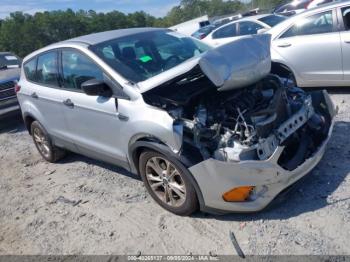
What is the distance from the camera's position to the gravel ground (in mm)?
3416

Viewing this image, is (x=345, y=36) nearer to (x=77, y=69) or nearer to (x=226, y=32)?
(x=77, y=69)

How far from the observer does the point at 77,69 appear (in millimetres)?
4812

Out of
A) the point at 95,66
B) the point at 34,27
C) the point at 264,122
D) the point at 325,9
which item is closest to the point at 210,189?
the point at 264,122

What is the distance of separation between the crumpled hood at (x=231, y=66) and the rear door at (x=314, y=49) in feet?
8.87

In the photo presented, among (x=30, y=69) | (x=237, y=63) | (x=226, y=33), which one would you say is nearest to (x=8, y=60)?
(x=30, y=69)

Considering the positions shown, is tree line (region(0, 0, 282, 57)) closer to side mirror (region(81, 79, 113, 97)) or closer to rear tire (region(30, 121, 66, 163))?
rear tire (region(30, 121, 66, 163))

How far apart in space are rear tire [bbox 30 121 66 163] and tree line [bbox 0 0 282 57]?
48.9 meters

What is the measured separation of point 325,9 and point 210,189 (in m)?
4.45

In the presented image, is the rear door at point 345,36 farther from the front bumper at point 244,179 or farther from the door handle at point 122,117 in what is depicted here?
the door handle at point 122,117

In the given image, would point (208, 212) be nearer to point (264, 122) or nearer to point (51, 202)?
point (264, 122)

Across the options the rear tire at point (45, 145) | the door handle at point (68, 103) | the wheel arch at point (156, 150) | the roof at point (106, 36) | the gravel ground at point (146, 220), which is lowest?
the gravel ground at point (146, 220)

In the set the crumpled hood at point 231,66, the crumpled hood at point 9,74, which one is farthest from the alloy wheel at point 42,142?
the crumpled hood at point 9,74

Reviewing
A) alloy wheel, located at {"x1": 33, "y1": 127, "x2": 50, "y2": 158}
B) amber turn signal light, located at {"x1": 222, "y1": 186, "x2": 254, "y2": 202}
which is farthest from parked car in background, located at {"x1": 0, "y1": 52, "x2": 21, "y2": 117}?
amber turn signal light, located at {"x1": 222, "y1": 186, "x2": 254, "y2": 202}

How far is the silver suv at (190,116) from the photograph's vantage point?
351cm
